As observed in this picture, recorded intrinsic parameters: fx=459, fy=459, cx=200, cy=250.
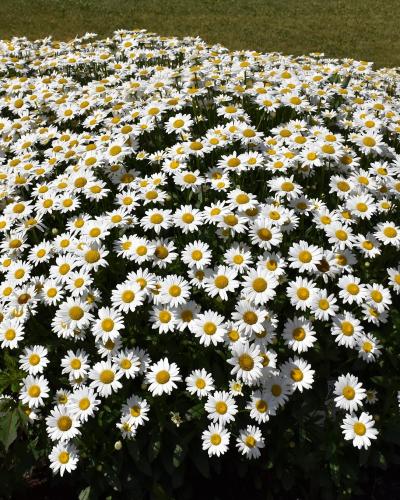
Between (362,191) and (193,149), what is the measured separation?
1628 mm

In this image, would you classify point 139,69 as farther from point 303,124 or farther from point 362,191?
point 362,191

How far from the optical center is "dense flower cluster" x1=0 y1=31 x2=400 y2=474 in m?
3.31

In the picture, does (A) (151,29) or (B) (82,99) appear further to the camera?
(A) (151,29)

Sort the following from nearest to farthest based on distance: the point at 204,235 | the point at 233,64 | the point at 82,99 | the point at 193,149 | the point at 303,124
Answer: the point at 204,235 → the point at 193,149 → the point at 303,124 → the point at 82,99 → the point at 233,64

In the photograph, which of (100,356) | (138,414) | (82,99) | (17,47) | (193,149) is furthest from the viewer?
(17,47)

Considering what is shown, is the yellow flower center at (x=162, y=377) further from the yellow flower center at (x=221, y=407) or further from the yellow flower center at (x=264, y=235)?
the yellow flower center at (x=264, y=235)

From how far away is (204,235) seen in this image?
13.2 feet

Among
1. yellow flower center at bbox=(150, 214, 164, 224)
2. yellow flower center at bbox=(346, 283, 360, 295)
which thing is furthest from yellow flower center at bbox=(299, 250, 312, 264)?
yellow flower center at bbox=(150, 214, 164, 224)

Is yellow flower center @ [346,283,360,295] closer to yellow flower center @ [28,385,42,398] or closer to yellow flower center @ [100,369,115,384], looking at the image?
yellow flower center @ [100,369,115,384]

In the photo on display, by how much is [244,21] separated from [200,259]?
1512 centimetres

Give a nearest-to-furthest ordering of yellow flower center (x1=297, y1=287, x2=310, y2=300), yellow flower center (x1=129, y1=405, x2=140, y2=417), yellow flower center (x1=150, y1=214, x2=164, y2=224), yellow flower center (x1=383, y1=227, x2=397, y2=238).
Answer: yellow flower center (x1=129, y1=405, x2=140, y2=417) < yellow flower center (x1=297, y1=287, x2=310, y2=300) < yellow flower center (x1=383, y1=227, x2=397, y2=238) < yellow flower center (x1=150, y1=214, x2=164, y2=224)

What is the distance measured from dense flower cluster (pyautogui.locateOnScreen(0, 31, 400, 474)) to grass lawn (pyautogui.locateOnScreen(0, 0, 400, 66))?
9856mm

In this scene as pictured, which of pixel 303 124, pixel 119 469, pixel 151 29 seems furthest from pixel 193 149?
pixel 151 29

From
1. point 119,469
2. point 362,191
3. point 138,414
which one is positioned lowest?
point 119,469
